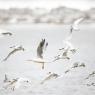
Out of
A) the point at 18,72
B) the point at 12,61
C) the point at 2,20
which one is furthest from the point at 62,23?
the point at 18,72

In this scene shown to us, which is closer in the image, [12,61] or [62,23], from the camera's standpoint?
[12,61]

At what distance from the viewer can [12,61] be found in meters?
10.1

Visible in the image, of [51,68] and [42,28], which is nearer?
[51,68]

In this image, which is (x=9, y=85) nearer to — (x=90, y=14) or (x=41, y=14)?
(x=90, y=14)

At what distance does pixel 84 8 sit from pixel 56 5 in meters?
0.95

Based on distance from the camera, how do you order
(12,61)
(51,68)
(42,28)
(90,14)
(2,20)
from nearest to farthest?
(51,68) < (12,61) < (90,14) < (2,20) < (42,28)

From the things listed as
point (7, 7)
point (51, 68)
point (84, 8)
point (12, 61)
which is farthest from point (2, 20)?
point (51, 68)

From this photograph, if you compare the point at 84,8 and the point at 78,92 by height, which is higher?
the point at 84,8

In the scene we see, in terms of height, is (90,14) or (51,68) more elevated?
(90,14)

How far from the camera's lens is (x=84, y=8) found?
15234 mm

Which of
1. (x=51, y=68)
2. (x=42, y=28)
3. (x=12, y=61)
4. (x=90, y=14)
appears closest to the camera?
(x=51, y=68)

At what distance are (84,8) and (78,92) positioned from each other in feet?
29.6

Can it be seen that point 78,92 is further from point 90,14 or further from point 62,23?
point 62,23

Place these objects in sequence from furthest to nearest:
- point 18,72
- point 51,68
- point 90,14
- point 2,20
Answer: point 2,20 → point 90,14 → point 51,68 → point 18,72
